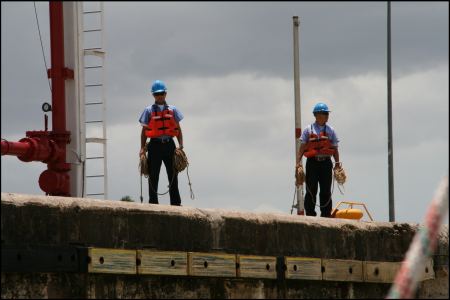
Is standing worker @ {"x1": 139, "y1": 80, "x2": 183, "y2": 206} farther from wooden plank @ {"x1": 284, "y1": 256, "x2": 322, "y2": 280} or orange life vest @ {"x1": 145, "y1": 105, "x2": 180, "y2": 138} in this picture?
wooden plank @ {"x1": 284, "y1": 256, "x2": 322, "y2": 280}

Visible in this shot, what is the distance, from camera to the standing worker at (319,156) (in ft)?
46.6

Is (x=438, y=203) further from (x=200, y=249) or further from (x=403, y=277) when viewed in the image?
(x=200, y=249)

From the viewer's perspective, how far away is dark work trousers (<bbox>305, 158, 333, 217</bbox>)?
14285mm

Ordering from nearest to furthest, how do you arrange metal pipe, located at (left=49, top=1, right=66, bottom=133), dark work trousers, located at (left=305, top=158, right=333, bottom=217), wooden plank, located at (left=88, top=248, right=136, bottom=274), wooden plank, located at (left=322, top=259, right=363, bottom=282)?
wooden plank, located at (left=88, top=248, right=136, bottom=274) → wooden plank, located at (left=322, top=259, right=363, bottom=282) → metal pipe, located at (left=49, top=1, right=66, bottom=133) → dark work trousers, located at (left=305, top=158, right=333, bottom=217)

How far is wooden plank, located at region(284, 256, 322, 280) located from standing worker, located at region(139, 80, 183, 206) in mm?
1757

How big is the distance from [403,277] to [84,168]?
27.2 ft

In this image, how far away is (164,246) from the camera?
10.6 meters

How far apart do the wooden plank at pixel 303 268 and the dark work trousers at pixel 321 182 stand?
2.26m

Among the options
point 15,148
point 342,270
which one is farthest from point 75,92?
point 342,270

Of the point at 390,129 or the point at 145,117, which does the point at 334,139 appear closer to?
the point at 145,117

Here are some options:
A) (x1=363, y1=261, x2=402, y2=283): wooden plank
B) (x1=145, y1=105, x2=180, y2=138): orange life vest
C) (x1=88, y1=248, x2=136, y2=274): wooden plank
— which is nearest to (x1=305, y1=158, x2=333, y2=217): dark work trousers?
(x1=363, y1=261, x2=402, y2=283): wooden plank

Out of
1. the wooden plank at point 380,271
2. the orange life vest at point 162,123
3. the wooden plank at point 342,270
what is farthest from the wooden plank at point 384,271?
the orange life vest at point 162,123

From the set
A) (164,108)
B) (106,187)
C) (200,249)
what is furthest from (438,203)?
(106,187)

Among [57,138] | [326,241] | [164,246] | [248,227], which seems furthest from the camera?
[57,138]
